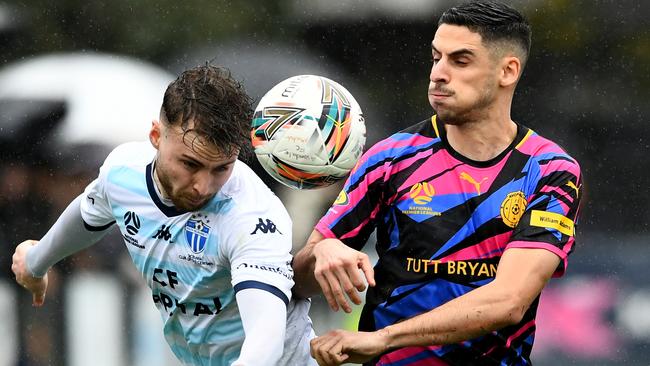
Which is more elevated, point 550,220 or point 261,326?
point 550,220

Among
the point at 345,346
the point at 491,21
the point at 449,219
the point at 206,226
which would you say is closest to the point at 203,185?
the point at 206,226

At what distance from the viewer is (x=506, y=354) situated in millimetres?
3977

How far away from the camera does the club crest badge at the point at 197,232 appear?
394cm

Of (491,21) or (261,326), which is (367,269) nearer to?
(261,326)

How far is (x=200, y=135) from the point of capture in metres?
3.74

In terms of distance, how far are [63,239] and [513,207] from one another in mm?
1756

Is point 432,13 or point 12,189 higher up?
A: point 432,13

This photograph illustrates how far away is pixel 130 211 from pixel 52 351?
262cm

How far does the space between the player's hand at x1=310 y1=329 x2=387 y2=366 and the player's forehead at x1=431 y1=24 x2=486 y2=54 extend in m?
1.00

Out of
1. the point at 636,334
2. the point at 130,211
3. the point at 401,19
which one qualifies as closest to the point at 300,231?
the point at 401,19

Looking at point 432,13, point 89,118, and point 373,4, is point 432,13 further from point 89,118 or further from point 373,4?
point 89,118

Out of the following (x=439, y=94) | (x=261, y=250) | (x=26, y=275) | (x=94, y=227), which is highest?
(x=439, y=94)

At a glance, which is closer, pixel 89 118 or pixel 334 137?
pixel 334 137

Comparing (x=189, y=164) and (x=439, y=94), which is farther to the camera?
(x=439, y=94)
